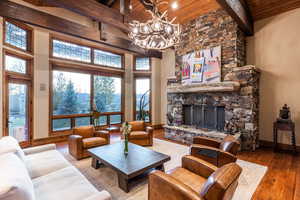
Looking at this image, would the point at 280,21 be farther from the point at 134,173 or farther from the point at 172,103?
the point at 134,173

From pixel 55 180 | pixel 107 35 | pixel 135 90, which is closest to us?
pixel 55 180

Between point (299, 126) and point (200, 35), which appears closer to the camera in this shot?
point (299, 126)

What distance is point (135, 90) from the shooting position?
6.76 m

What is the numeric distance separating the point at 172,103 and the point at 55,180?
14.3 feet

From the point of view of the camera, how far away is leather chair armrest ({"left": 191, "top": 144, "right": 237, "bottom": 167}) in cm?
208

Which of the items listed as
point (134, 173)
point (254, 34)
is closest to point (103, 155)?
point (134, 173)

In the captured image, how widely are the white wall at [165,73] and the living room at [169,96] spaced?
3.41 ft

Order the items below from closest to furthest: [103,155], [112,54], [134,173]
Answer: [134,173] < [103,155] < [112,54]

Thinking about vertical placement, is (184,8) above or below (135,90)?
above

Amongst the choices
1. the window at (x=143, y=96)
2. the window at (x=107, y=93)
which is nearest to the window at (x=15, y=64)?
the window at (x=107, y=93)

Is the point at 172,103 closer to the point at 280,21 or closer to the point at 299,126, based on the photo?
the point at 299,126

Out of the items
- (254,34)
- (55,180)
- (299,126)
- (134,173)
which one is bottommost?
(134,173)

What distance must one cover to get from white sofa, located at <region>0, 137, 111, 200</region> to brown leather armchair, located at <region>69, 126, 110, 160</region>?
2.50ft

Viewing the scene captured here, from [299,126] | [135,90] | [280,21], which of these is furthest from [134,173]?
[280,21]
